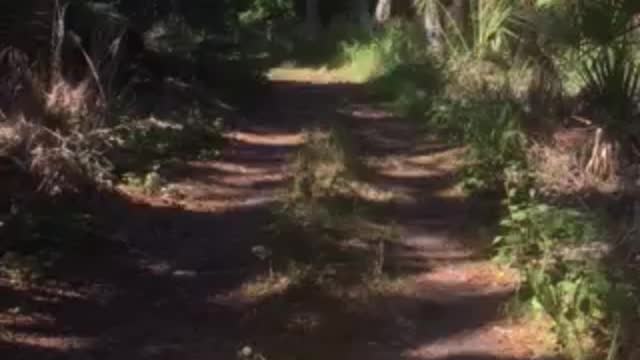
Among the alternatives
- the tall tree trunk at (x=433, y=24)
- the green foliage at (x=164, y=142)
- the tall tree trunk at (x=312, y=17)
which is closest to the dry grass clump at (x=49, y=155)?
the green foliage at (x=164, y=142)

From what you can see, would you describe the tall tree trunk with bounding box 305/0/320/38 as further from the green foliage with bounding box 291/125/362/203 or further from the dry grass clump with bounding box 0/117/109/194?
the dry grass clump with bounding box 0/117/109/194

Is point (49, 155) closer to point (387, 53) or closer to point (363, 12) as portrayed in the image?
point (387, 53)

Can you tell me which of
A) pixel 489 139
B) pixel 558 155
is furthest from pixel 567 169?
pixel 489 139

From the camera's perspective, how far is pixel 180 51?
16969 millimetres

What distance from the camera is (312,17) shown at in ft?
148

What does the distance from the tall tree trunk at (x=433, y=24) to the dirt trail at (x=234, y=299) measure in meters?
7.94

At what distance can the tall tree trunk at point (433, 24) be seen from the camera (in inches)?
762

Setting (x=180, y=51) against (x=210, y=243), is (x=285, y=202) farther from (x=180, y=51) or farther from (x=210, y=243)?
(x=180, y=51)

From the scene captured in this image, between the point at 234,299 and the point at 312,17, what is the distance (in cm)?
3804

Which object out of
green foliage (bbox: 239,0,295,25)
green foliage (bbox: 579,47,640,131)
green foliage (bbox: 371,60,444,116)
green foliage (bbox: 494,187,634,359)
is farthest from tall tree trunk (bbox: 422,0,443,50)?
green foliage (bbox: 239,0,295,25)

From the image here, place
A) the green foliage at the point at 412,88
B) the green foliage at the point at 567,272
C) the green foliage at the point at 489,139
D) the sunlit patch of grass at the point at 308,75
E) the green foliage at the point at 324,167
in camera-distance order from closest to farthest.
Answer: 1. the green foliage at the point at 567,272
2. the green foliage at the point at 324,167
3. the green foliage at the point at 489,139
4. the green foliage at the point at 412,88
5. the sunlit patch of grass at the point at 308,75

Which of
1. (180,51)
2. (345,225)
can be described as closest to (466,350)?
(345,225)

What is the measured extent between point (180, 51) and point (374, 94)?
559 cm

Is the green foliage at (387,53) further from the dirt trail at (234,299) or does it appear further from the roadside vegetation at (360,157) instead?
the dirt trail at (234,299)
